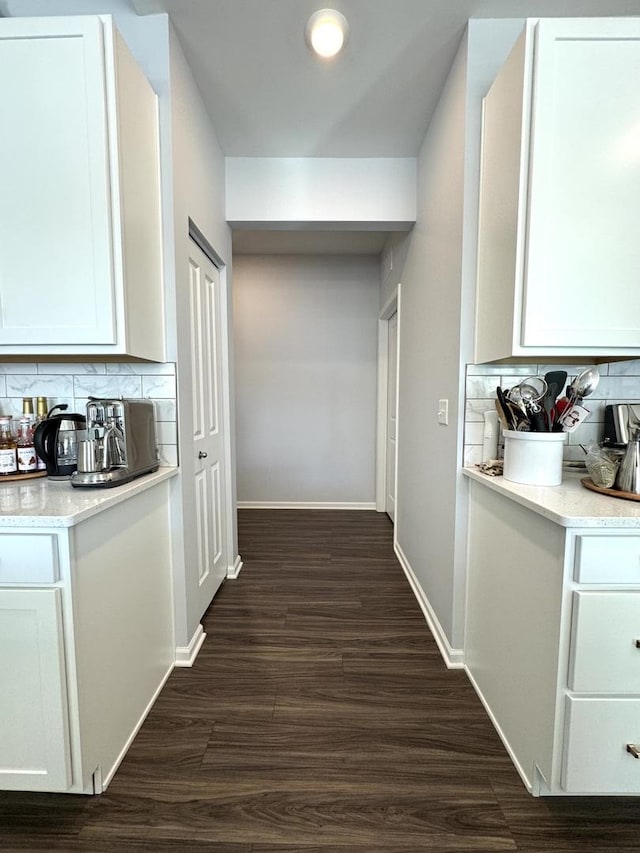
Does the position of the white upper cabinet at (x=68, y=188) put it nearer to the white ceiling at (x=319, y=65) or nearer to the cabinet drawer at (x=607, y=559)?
the white ceiling at (x=319, y=65)

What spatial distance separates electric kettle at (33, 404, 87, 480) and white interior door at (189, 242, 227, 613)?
55 cm

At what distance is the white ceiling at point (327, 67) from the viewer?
59.6 inches

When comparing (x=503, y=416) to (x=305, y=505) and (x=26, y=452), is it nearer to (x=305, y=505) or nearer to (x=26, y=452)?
(x=26, y=452)

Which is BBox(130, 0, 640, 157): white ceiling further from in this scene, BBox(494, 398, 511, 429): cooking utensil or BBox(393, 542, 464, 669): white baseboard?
BBox(393, 542, 464, 669): white baseboard

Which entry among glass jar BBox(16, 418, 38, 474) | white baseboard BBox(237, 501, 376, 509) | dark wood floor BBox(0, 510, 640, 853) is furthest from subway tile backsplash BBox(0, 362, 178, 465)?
white baseboard BBox(237, 501, 376, 509)

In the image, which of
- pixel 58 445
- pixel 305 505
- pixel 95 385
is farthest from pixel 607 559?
pixel 305 505

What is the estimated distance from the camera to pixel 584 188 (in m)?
1.29

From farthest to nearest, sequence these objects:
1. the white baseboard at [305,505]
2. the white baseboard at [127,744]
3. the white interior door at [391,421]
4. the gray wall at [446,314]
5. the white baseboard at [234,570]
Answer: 1. the white baseboard at [305,505]
2. the white interior door at [391,421]
3. the white baseboard at [234,570]
4. the gray wall at [446,314]
5. the white baseboard at [127,744]

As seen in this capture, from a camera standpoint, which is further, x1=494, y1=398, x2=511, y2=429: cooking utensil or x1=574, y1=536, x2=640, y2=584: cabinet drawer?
x1=494, y1=398, x2=511, y2=429: cooking utensil

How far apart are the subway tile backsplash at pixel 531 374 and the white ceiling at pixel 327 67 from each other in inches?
54.6

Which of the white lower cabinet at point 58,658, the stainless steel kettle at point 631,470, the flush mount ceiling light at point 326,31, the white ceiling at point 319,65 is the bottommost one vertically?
the white lower cabinet at point 58,658

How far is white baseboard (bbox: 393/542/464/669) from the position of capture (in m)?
1.74

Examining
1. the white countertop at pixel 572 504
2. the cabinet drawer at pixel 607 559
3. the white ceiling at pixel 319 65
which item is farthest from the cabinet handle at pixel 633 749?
the white ceiling at pixel 319 65

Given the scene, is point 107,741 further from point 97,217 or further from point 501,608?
point 97,217
